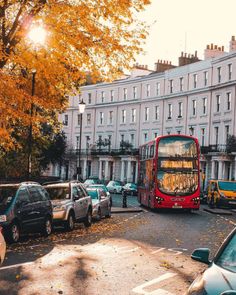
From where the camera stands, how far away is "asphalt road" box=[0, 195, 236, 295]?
32.6ft

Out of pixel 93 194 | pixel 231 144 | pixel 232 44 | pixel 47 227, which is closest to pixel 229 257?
pixel 47 227

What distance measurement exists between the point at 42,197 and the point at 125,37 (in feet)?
17.8

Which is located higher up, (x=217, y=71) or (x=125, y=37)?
(x=217, y=71)

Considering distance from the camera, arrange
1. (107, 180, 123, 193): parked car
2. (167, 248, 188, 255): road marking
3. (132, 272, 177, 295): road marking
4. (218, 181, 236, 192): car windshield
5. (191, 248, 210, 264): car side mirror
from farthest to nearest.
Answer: (107, 180, 123, 193): parked car → (218, 181, 236, 192): car windshield → (167, 248, 188, 255): road marking → (132, 272, 177, 295): road marking → (191, 248, 210, 264): car side mirror

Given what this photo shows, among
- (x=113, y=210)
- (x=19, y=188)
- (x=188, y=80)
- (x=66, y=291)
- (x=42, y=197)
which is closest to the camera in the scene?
(x=66, y=291)

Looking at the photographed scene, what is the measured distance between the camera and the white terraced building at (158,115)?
6347 centimetres

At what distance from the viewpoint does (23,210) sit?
17.1 meters

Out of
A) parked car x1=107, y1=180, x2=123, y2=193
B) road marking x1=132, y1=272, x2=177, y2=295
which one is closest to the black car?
road marking x1=132, y1=272, x2=177, y2=295

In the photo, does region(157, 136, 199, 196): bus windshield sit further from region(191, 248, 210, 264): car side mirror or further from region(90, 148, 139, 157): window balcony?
region(90, 148, 139, 157): window balcony

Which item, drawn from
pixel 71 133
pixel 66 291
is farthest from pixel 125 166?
pixel 66 291

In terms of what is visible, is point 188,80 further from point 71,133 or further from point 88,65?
point 88,65

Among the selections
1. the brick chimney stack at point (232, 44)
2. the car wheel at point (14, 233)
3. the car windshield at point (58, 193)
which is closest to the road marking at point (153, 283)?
the car wheel at point (14, 233)

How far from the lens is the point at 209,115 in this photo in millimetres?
66125

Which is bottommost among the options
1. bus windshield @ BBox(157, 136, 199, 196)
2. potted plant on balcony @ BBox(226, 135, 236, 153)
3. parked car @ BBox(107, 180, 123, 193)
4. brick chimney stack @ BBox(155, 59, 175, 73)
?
parked car @ BBox(107, 180, 123, 193)
